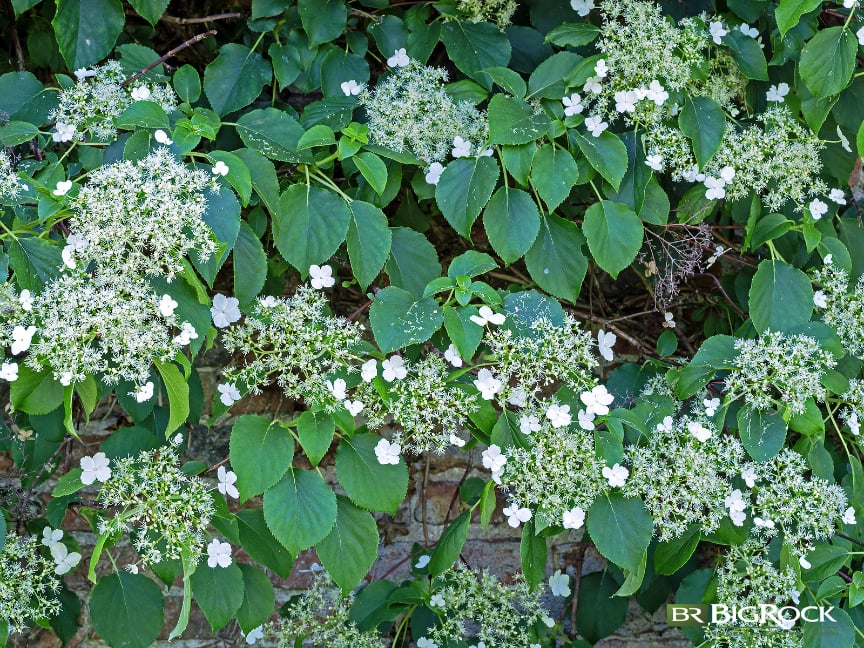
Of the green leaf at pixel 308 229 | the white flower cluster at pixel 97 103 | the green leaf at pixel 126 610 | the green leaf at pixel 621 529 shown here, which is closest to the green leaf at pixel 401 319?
the green leaf at pixel 308 229

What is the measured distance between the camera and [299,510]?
1528mm

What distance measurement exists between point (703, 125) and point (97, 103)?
49.2 inches

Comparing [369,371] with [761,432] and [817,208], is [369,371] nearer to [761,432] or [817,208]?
[761,432]

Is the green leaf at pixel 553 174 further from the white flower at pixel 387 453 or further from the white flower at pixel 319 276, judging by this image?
the white flower at pixel 387 453

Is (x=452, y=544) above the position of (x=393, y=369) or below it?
below

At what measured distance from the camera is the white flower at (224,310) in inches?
63.5

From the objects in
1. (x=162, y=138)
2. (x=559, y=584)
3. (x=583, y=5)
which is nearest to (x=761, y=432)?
(x=559, y=584)

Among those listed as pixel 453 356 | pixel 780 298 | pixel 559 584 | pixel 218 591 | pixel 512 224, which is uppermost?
pixel 512 224

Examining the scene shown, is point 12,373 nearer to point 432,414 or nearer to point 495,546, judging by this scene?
point 432,414

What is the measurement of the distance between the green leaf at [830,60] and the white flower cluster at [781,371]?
57 cm

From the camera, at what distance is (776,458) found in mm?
1729

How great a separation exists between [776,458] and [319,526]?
37.2 inches

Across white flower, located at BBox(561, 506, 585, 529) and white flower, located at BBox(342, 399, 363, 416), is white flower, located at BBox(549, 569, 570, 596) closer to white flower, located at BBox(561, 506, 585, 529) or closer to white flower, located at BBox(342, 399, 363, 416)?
white flower, located at BBox(561, 506, 585, 529)

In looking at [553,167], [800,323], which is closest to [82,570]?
[553,167]
